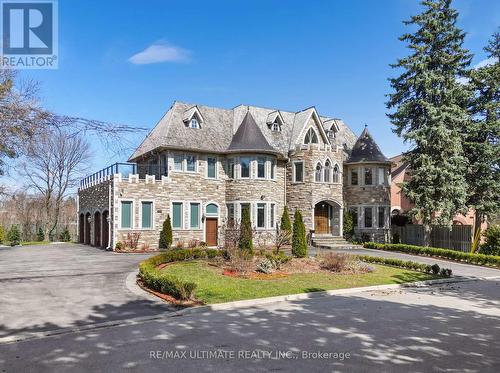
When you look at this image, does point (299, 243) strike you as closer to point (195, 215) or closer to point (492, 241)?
point (195, 215)

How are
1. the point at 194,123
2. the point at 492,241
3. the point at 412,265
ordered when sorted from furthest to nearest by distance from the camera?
the point at 194,123, the point at 492,241, the point at 412,265

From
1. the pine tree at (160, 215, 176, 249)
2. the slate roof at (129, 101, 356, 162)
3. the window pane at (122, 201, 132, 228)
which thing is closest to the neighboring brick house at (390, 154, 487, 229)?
the slate roof at (129, 101, 356, 162)

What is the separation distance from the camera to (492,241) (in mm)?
24094

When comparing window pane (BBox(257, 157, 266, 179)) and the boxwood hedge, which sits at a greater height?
window pane (BBox(257, 157, 266, 179))

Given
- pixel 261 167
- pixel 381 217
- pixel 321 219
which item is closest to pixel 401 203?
pixel 381 217

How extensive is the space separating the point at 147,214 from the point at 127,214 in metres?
1.30

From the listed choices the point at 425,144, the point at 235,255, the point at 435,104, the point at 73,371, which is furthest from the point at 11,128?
the point at 435,104

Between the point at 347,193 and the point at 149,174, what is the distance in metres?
16.4

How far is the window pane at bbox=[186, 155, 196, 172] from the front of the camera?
28.5 metres

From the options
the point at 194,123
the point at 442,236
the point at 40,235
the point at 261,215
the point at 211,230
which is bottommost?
the point at 40,235

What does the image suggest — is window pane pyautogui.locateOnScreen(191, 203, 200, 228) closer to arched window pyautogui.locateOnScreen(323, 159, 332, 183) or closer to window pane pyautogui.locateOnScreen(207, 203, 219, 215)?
window pane pyautogui.locateOnScreen(207, 203, 219, 215)

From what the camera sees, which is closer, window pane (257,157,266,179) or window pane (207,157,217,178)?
window pane (207,157,217,178)

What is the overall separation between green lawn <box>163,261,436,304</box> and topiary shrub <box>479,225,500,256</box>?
8.74m

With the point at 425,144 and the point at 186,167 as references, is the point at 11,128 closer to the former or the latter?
the point at 186,167
